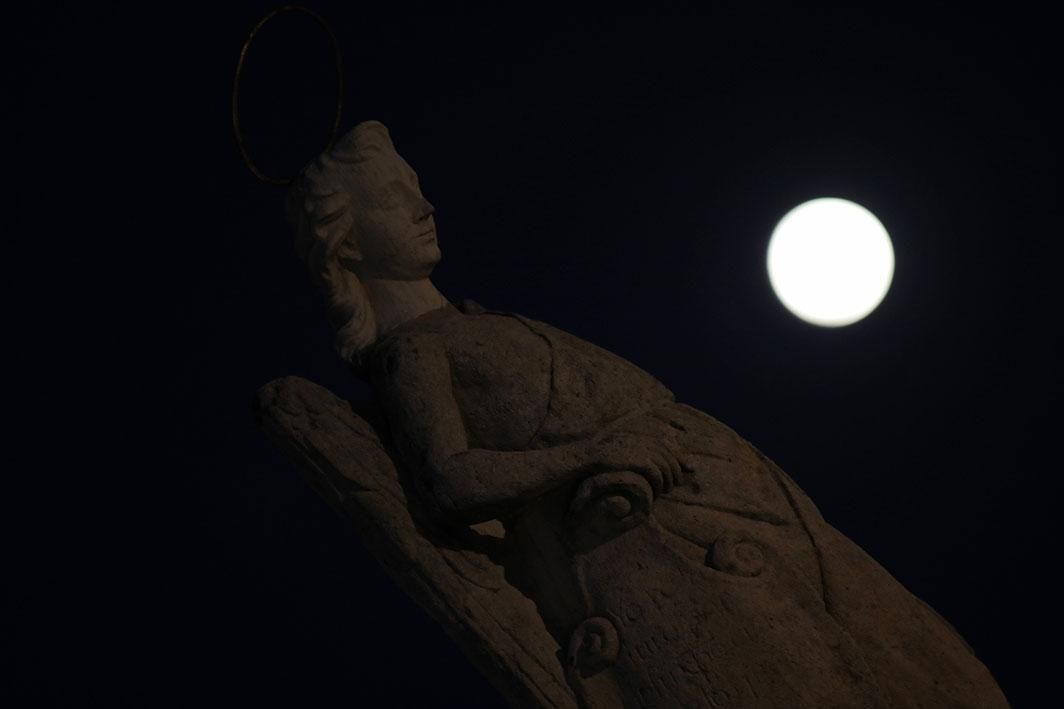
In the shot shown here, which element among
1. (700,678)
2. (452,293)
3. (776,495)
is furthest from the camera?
(452,293)

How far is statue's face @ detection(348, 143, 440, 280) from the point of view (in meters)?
5.86

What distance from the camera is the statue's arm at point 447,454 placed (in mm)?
Result: 5379

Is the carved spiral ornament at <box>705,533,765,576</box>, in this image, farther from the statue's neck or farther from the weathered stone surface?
the statue's neck

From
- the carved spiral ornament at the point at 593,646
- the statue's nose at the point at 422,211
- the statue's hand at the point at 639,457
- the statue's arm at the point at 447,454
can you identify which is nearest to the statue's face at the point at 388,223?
the statue's nose at the point at 422,211

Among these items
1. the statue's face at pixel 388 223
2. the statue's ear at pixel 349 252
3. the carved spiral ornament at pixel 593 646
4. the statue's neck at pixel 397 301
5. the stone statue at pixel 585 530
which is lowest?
the carved spiral ornament at pixel 593 646

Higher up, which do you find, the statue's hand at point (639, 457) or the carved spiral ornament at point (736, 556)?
the statue's hand at point (639, 457)

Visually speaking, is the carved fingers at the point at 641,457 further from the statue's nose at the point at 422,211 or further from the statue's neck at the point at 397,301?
the statue's nose at the point at 422,211

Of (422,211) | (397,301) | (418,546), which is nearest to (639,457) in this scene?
(418,546)

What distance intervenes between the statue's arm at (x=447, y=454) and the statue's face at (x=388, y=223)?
0.34 metres

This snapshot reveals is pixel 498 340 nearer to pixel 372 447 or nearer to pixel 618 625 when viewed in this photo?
pixel 372 447

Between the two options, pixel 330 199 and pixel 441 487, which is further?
pixel 330 199

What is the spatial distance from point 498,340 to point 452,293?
2.34m

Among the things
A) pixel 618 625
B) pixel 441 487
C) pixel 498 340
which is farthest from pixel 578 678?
pixel 498 340

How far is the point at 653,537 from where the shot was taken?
17.7ft
